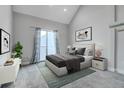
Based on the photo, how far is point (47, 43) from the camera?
18.7 feet

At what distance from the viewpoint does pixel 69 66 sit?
10.3 ft

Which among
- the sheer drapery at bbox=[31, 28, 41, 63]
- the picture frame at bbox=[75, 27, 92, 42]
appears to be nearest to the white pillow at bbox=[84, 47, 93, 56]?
the picture frame at bbox=[75, 27, 92, 42]

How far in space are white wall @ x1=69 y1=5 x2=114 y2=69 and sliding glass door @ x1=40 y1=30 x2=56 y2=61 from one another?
2160mm

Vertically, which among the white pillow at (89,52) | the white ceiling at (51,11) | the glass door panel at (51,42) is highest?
the white ceiling at (51,11)

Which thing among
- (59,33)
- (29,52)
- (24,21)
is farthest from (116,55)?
(24,21)

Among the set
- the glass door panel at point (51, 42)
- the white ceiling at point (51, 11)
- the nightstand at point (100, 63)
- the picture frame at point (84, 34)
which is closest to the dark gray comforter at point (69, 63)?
the nightstand at point (100, 63)

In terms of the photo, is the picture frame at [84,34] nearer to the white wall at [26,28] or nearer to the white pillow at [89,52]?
the white pillow at [89,52]

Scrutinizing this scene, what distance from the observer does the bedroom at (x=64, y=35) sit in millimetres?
3116

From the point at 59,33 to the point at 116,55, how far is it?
392 centimetres

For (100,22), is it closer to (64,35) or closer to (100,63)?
(100,63)

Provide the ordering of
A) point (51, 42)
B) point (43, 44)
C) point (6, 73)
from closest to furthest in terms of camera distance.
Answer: point (6, 73), point (43, 44), point (51, 42)

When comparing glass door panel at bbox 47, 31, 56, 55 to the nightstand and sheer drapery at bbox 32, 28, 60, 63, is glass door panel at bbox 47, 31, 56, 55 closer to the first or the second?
sheer drapery at bbox 32, 28, 60, 63

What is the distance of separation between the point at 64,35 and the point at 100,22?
2983mm

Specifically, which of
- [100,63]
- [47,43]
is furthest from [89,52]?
[47,43]
